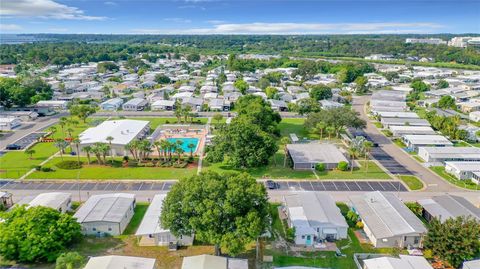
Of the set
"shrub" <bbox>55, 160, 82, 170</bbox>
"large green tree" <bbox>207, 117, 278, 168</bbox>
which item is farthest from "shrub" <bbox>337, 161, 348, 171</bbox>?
"shrub" <bbox>55, 160, 82, 170</bbox>

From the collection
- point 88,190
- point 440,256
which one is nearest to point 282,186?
point 440,256

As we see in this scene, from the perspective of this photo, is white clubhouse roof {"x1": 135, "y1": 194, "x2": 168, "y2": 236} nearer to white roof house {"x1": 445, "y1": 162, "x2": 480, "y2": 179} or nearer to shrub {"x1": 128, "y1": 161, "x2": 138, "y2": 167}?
shrub {"x1": 128, "y1": 161, "x2": 138, "y2": 167}

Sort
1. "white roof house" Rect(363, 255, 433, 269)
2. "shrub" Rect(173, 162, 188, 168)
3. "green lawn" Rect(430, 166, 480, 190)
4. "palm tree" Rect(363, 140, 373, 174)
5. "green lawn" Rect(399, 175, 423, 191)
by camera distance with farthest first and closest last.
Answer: "shrub" Rect(173, 162, 188, 168) → "palm tree" Rect(363, 140, 373, 174) → "green lawn" Rect(430, 166, 480, 190) → "green lawn" Rect(399, 175, 423, 191) → "white roof house" Rect(363, 255, 433, 269)

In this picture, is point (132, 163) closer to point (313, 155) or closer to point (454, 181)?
point (313, 155)

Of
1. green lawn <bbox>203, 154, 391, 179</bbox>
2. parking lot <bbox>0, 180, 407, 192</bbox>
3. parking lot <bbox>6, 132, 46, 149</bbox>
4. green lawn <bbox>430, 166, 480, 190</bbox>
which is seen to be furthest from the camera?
parking lot <bbox>6, 132, 46, 149</bbox>

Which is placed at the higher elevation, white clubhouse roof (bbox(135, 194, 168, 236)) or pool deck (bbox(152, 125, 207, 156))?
white clubhouse roof (bbox(135, 194, 168, 236))

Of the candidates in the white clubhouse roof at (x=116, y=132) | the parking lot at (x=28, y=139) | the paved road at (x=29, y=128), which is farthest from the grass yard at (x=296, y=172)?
the paved road at (x=29, y=128)
